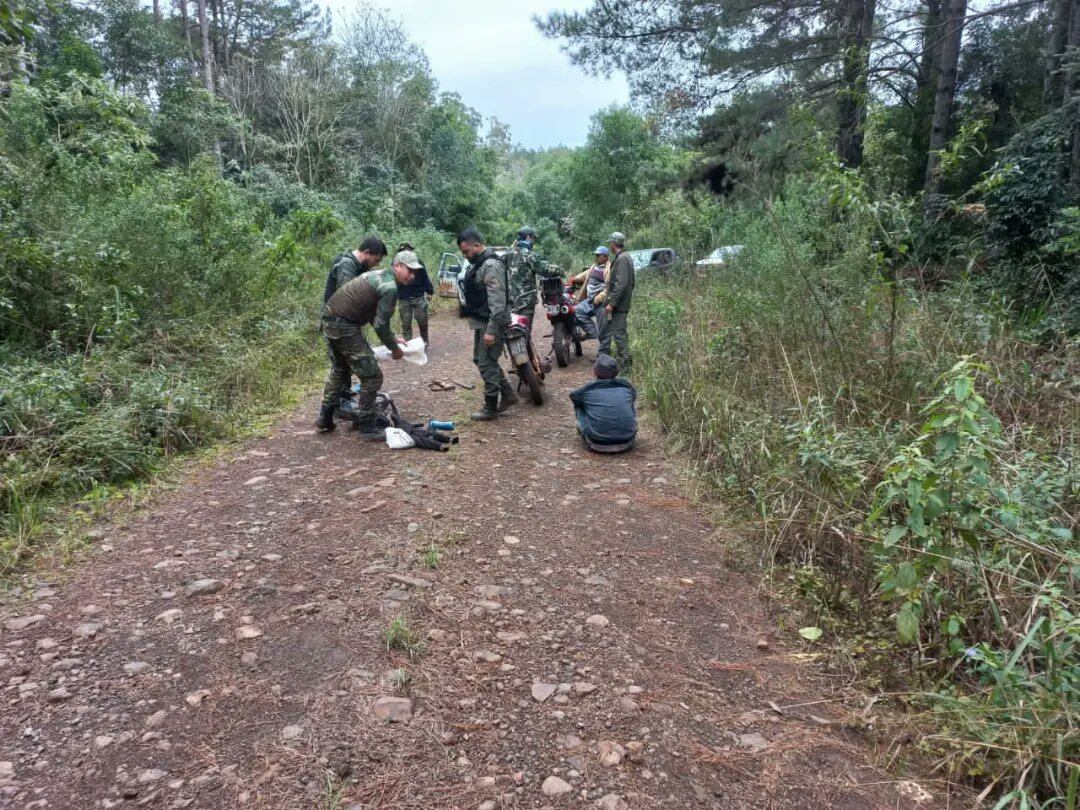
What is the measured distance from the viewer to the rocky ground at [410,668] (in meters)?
2.05

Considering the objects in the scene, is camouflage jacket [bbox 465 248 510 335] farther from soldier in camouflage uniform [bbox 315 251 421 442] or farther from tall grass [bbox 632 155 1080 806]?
tall grass [bbox 632 155 1080 806]

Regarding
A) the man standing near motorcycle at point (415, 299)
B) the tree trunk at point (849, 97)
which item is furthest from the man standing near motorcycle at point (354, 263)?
the tree trunk at point (849, 97)

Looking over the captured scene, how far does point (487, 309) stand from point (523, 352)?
2.01 ft

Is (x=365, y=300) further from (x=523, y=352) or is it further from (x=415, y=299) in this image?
(x=415, y=299)

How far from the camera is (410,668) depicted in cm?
262

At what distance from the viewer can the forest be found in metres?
2.35

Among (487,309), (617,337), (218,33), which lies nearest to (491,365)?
(487,309)

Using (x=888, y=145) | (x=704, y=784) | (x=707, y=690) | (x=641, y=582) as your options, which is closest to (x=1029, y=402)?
(x=641, y=582)

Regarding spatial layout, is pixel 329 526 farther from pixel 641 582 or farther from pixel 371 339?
pixel 371 339

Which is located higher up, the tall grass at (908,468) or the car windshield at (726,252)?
the car windshield at (726,252)

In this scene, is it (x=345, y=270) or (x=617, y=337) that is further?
(x=617, y=337)

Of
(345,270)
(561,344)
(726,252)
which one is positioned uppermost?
(726,252)

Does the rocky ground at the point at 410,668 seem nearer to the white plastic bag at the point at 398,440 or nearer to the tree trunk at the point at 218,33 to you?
the white plastic bag at the point at 398,440

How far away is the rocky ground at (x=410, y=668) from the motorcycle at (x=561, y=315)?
463 centimetres
